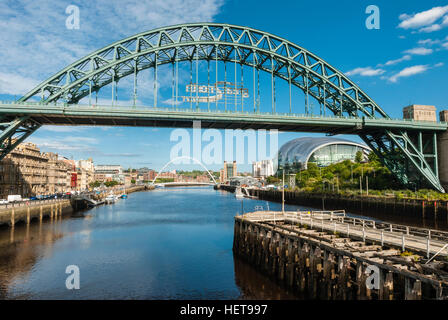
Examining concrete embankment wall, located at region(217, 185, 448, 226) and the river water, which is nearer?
the river water

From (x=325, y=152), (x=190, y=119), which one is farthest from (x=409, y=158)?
(x=325, y=152)

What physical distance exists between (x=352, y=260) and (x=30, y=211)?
5020 centimetres

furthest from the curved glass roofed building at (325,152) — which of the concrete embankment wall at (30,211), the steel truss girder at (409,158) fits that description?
the concrete embankment wall at (30,211)

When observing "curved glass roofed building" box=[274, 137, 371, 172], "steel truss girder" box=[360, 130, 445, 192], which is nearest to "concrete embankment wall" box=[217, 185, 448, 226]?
"steel truss girder" box=[360, 130, 445, 192]

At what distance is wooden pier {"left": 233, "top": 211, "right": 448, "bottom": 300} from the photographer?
13.6 m

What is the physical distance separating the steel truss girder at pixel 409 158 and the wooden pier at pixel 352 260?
3162cm

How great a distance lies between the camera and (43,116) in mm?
43531

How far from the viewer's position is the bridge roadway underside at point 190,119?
42.9m

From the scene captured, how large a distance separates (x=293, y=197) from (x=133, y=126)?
61081 mm

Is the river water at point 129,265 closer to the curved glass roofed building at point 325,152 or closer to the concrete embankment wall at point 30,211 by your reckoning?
the concrete embankment wall at point 30,211

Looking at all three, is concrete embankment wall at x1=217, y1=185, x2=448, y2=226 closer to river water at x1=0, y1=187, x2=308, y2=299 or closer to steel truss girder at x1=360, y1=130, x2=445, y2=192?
steel truss girder at x1=360, y1=130, x2=445, y2=192

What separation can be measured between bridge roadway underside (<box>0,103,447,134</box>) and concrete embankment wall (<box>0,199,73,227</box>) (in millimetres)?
12935
